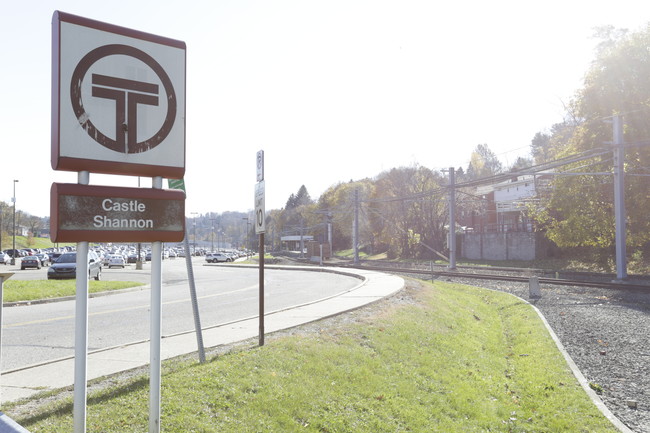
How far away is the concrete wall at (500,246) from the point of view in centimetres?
4593

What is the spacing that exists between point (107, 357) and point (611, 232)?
32.9 metres

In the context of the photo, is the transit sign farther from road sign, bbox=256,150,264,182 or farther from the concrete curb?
the concrete curb

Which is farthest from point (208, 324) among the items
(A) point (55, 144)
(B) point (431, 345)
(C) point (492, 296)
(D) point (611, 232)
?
(D) point (611, 232)

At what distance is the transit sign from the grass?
96.9 inches

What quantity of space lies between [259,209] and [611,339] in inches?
343

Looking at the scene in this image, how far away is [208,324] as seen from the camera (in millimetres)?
11734

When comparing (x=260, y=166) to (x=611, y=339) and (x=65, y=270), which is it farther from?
(x=65, y=270)

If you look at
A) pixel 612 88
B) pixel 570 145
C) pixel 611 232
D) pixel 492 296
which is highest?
pixel 612 88

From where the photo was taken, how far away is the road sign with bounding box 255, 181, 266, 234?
841 centimetres

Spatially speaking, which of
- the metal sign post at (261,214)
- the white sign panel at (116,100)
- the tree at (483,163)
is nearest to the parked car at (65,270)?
the metal sign post at (261,214)

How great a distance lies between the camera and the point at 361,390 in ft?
22.5

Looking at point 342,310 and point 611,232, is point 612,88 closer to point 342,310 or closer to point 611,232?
point 611,232

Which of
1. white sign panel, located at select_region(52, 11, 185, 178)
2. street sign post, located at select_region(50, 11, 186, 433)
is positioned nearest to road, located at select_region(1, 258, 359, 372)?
street sign post, located at select_region(50, 11, 186, 433)

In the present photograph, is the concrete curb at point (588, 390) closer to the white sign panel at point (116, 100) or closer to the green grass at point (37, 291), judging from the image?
the white sign panel at point (116, 100)
